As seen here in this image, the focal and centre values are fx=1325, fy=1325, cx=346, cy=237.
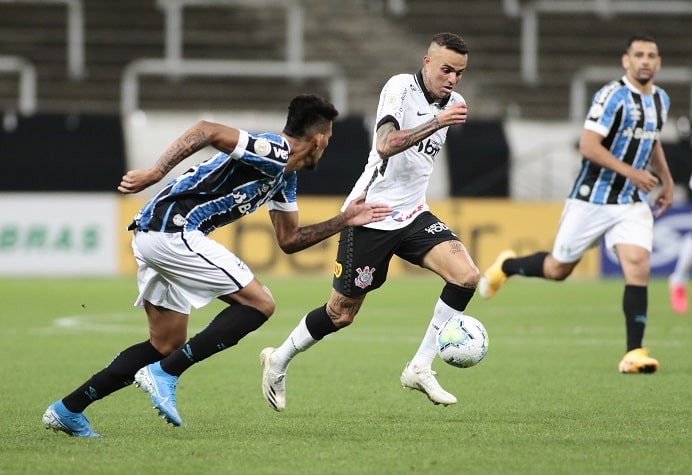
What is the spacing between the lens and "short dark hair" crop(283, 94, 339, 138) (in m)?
7.01

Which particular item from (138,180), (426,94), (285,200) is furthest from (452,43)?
(138,180)

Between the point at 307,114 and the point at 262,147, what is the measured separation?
437mm

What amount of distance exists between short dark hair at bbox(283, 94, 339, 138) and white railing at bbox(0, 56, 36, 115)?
17.5 meters

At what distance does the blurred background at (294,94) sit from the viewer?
19.9m

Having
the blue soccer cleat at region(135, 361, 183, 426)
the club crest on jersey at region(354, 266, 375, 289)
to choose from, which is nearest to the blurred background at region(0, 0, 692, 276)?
the club crest on jersey at region(354, 266, 375, 289)

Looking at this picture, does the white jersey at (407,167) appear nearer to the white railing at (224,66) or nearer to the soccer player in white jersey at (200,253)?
the soccer player in white jersey at (200,253)

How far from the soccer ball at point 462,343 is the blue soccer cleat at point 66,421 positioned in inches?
82.9

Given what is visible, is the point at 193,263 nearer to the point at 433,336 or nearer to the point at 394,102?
the point at 394,102

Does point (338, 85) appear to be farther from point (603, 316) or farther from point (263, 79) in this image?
point (603, 316)

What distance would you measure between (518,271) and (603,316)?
3305 mm

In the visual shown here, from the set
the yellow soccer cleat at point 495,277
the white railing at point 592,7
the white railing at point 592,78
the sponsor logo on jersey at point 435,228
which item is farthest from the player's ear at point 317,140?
the white railing at point 592,7

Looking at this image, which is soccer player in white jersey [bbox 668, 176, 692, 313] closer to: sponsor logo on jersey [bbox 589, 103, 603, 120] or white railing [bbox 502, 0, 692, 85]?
sponsor logo on jersey [bbox 589, 103, 603, 120]

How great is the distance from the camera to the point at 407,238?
8211mm

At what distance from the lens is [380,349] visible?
11.6m
